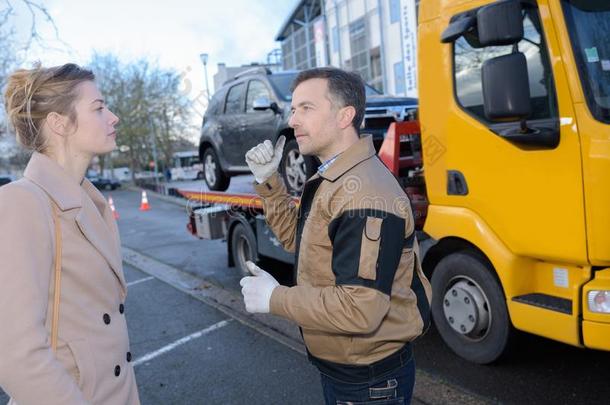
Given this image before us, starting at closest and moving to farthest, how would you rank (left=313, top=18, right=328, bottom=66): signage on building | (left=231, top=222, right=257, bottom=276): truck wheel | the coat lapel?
the coat lapel, (left=231, top=222, right=257, bottom=276): truck wheel, (left=313, top=18, right=328, bottom=66): signage on building

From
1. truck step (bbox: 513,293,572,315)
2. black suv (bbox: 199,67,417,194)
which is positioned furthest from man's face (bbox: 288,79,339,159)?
black suv (bbox: 199,67,417,194)

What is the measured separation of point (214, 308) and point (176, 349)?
1.30 metres

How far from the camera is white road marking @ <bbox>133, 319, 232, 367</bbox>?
481 cm

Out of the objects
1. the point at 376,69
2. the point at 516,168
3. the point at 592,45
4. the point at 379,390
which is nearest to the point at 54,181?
the point at 379,390

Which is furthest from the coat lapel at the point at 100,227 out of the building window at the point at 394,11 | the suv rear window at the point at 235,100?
the building window at the point at 394,11

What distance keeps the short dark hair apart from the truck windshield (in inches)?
73.2

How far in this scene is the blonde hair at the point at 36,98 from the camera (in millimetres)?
1668

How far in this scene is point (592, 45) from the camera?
124 inches

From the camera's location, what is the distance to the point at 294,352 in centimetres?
475

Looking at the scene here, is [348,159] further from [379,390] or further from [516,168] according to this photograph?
[516,168]

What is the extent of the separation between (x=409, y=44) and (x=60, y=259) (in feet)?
71.5

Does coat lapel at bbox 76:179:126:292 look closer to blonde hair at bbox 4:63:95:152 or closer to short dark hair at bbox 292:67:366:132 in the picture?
blonde hair at bbox 4:63:95:152

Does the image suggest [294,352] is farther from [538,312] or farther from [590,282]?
[590,282]

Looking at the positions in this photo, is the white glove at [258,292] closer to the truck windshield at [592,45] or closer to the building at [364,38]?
the truck windshield at [592,45]
